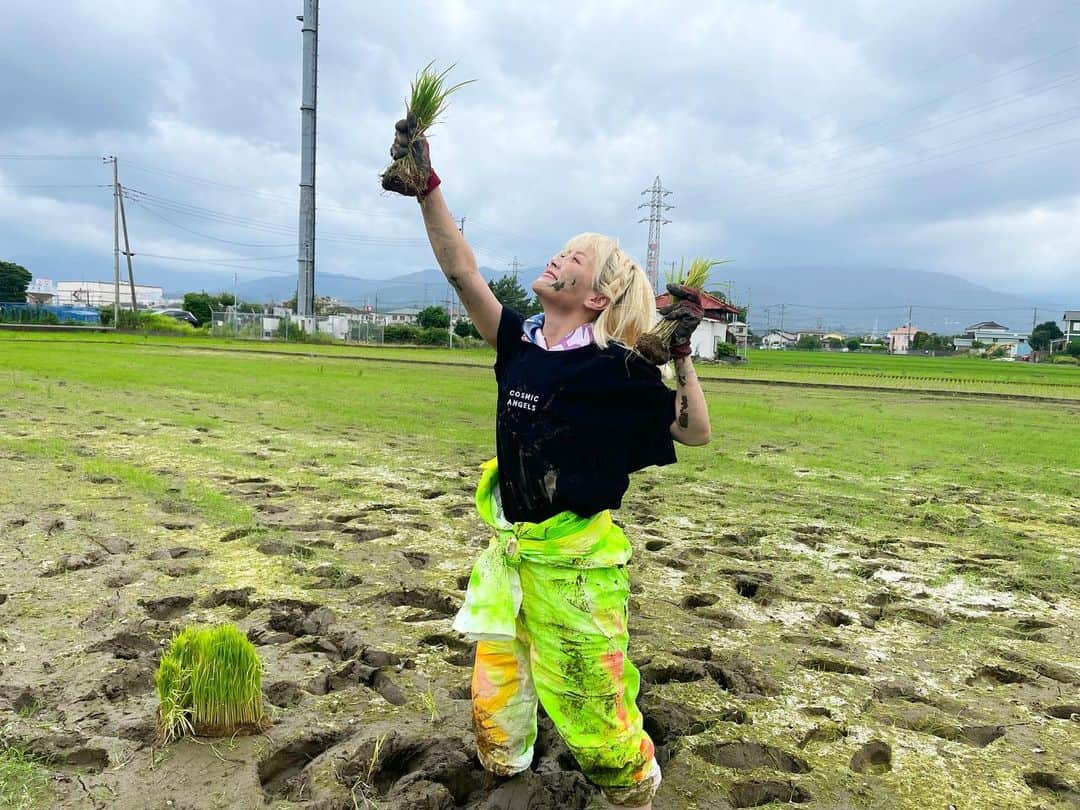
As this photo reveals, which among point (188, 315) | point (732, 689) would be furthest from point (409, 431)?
point (188, 315)

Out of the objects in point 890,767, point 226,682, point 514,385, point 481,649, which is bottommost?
point 890,767

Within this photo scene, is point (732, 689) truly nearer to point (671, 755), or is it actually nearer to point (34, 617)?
point (671, 755)

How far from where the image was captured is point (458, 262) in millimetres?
3164

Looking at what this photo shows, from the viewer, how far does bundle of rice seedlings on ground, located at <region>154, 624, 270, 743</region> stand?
3.04 m

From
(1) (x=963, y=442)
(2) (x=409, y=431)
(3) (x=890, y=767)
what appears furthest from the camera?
(1) (x=963, y=442)

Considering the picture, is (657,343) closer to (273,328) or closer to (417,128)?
(417,128)

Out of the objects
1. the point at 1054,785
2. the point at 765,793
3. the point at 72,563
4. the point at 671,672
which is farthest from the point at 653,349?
the point at 72,563

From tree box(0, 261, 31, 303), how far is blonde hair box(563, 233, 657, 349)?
356 feet

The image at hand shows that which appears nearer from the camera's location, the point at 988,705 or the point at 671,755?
the point at 671,755

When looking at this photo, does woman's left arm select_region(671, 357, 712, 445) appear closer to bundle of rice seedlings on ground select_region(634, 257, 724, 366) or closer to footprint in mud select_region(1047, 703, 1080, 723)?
bundle of rice seedlings on ground select_region(634, 257, 724, 366)

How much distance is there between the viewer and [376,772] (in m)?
2.97

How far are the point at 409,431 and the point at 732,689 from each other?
844 centimetres

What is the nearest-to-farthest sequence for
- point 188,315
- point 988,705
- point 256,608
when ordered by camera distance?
point 988,705
point 256,608
point 188,315

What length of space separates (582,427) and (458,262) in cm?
91
